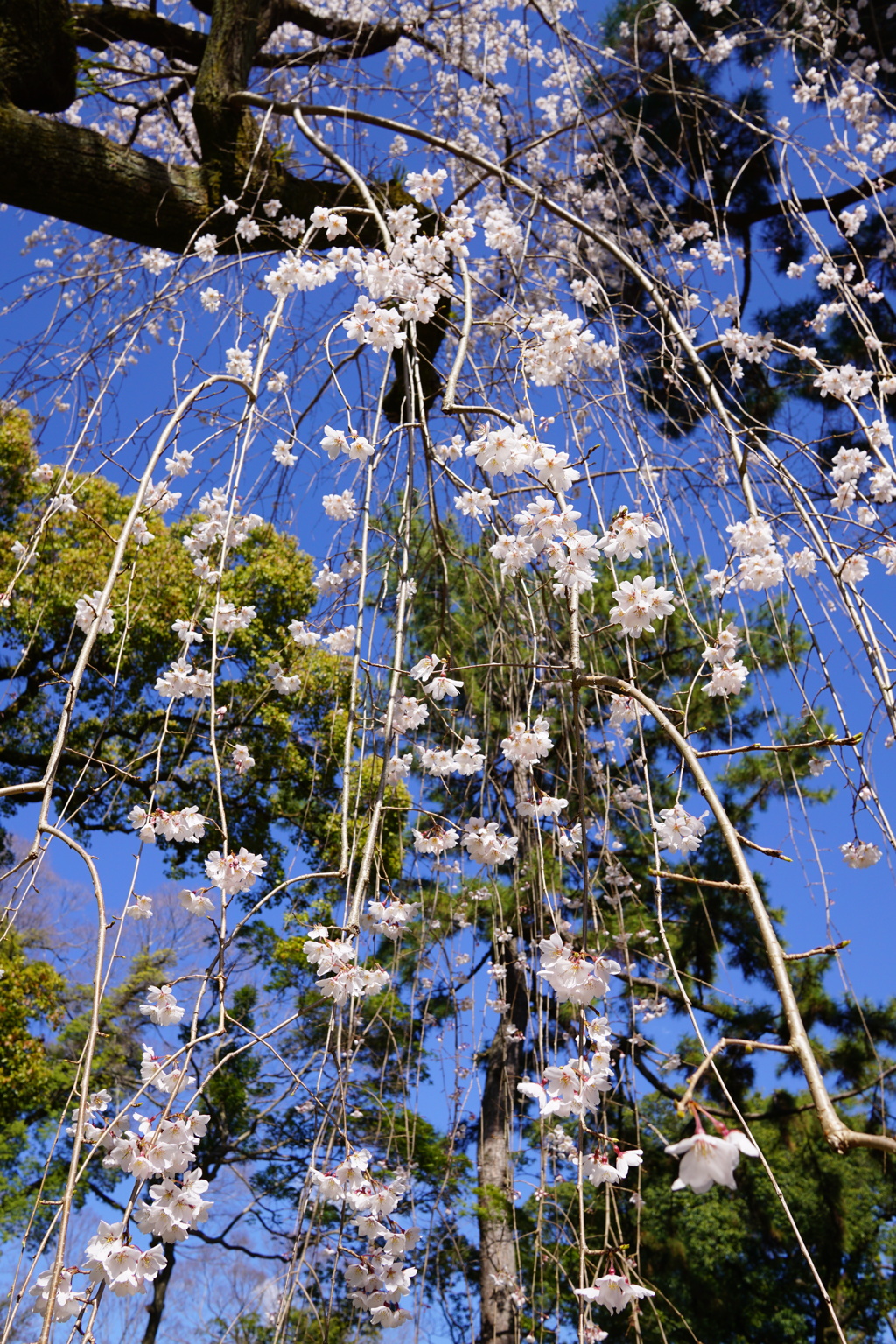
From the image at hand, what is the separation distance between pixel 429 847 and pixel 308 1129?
525 cm

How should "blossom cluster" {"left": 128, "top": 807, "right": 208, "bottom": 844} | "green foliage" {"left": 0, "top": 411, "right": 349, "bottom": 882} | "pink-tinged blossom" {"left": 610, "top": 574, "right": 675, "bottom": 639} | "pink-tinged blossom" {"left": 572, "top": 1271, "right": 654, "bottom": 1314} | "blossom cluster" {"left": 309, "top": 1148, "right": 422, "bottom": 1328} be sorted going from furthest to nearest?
"green foliage" {"left": 0, "top": 411, "right": 349, "bottom": 882} < "blossom cluster" {"left": 128, "top": 807, "right": 208, "bottom": 844} < "pink-tinged blossom" {"left": 610, "top": 574, "right": 675, "bottom": 639} < "blossom cluster" {"left": 309, "top": 1148, "right": 422, "bottom": 1328} < "pink-tinged blossom" {"left": 572, "top": 1271, "right": 654, "bottom": 1314}

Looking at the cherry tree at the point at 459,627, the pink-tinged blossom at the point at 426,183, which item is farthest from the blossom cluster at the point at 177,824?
the pink-tinged blossom at the point at 426,183

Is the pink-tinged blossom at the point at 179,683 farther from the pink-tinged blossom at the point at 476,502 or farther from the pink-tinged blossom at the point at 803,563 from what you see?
the pink-tinged blossom at the point at 803,563

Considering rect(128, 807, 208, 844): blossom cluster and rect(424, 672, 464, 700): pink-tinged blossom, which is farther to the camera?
rect(424, 672, 464, 700): pink-tinged blossom

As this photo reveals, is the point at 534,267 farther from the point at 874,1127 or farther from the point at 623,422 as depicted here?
the point at 874,1127

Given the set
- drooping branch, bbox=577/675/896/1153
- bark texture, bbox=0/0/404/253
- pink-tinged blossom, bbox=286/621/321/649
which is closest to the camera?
drooping branch, bbox=577/675/896/1153

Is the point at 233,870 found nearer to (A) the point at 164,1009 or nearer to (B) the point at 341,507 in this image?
(A) the point at 164,1009

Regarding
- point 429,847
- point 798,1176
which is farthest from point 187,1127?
Result: point 798,1176

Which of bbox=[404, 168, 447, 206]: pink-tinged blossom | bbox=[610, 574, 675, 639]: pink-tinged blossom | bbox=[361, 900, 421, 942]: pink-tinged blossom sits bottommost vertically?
bbox=[361, 900, 421, 942]: pink-tinged blossom

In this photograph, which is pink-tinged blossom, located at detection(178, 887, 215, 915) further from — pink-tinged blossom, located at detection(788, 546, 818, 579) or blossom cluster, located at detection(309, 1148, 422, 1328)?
pink-tinged blossom, located at detection(788, 546, 818, 579)

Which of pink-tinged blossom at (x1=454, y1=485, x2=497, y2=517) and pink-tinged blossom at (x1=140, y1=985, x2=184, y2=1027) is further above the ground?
pink-tinged blossom at (x1=454, y1=485, x2=497, y2=517)

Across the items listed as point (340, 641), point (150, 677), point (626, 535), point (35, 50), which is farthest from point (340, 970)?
point (150, 677)

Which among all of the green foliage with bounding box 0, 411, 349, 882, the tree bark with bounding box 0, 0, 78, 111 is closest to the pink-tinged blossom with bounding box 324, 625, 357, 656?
the tree bark with bounding box 0, 0, 78, 111

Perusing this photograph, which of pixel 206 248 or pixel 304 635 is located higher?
pixel 206 248
